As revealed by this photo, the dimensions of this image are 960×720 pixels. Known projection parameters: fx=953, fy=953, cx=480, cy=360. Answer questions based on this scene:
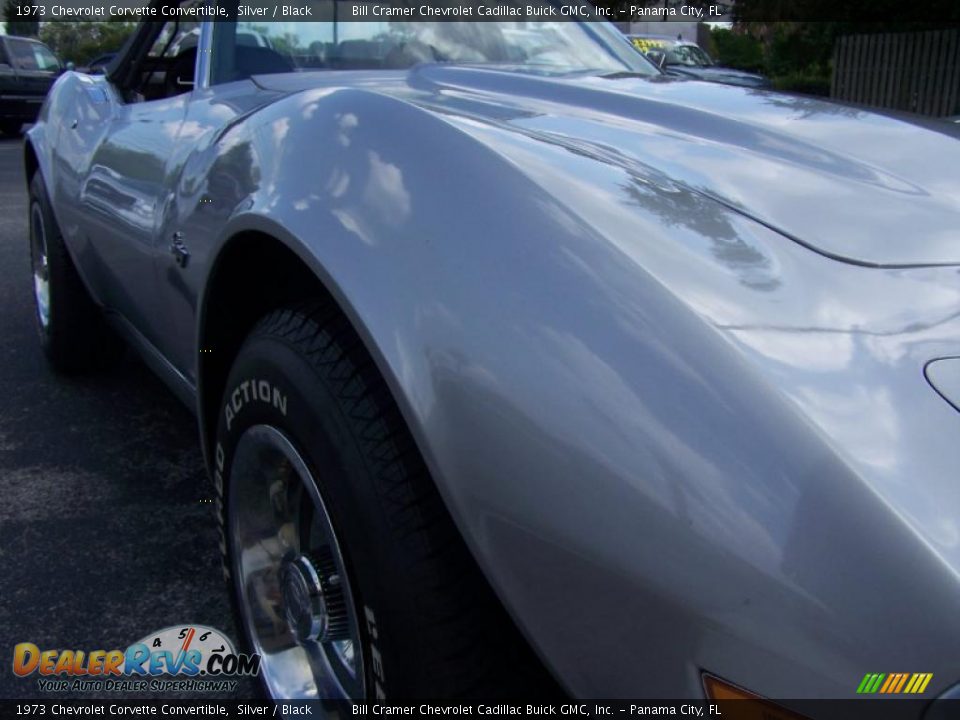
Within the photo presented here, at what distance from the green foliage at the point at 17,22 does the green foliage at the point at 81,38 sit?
690 mm

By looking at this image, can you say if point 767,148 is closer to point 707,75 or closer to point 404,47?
point 404,47

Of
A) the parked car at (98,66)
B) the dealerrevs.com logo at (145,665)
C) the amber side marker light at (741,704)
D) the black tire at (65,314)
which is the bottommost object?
the dealerrevs.com logo at (145,665)

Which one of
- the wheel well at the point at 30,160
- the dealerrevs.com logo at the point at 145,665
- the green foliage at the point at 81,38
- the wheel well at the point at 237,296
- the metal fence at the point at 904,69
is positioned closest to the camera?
the wheel well at the point at 237,296

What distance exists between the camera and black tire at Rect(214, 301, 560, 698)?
1.13 meters

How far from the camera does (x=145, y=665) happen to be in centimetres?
191

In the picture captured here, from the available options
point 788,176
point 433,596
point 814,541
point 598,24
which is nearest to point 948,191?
point 788,176

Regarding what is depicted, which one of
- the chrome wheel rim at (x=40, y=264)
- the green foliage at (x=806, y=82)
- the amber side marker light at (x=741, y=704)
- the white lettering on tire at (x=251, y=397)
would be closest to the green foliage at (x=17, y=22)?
the green foliage at (x=806, y=82)

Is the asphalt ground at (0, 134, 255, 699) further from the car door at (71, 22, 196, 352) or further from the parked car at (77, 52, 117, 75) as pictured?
the parked car at (77, 52, 117, 75)

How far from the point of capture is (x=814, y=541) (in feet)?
2.83

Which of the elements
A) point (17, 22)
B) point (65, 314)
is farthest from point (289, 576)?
point (17, 22)

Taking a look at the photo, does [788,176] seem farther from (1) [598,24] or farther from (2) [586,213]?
(1) [598,24]

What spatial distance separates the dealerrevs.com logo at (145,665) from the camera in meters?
1.85

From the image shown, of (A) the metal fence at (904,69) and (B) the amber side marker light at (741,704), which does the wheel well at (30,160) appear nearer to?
(B) the amber side marker light at (741,704)

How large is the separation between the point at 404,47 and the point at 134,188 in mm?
800
